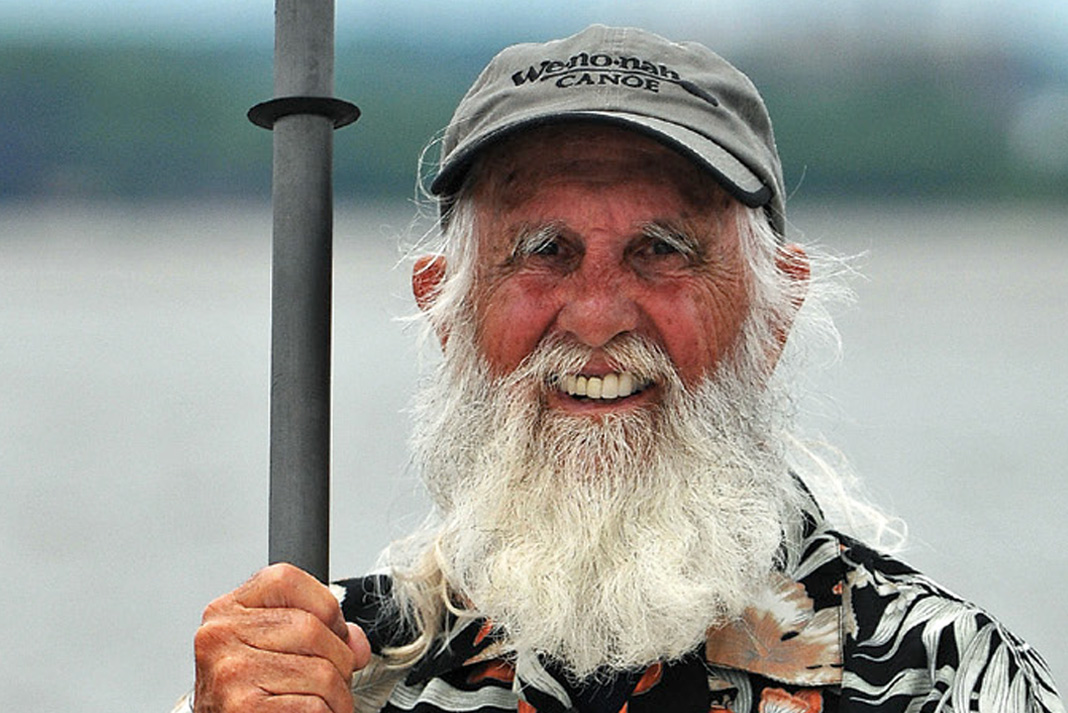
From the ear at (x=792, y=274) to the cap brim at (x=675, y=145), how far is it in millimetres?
174

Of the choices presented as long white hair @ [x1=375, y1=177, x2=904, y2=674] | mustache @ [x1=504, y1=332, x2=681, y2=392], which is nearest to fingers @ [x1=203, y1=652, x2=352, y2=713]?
long white hair @ [x1=375, y1=177, x2=904, y2=674]

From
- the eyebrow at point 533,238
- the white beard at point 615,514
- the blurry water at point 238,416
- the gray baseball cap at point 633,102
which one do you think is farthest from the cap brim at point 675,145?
the blurry water at point 238,416

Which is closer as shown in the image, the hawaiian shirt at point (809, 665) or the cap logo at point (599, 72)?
the hawaiian shirt at point (809, 665)

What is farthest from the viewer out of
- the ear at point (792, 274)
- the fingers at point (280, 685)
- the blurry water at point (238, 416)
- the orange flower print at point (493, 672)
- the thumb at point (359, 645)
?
the blurry water at point (238, 416)

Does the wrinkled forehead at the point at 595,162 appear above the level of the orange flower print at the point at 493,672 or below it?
above

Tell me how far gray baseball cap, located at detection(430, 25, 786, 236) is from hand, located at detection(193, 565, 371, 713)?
533mm

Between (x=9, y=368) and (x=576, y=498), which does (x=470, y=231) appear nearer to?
(x=576, y=498)

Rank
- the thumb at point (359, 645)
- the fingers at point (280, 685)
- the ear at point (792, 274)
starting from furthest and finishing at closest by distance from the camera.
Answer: the ear at point (792, 274) → the thumb at point (359, 645) → the fingers at point (280, 685)

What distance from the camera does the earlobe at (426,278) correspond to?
2.03 meters

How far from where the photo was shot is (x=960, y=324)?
51.6 feet

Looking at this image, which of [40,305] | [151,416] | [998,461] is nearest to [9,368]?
[151,416]

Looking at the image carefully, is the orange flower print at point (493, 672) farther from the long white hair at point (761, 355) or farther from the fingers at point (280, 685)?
the fingers at point (280, 685)

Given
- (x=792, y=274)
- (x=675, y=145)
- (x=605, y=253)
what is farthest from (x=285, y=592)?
(x=792, y=274)

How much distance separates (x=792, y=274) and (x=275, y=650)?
2.70 ft
